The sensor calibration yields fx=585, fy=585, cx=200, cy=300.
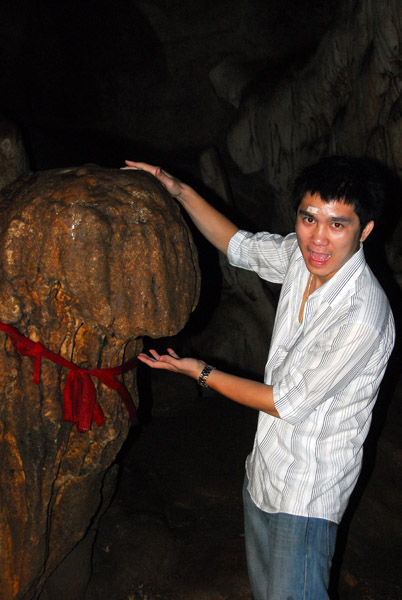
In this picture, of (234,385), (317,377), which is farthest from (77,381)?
(317,377)

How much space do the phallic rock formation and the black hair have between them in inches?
16.9

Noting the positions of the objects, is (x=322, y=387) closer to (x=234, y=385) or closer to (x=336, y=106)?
(x=234, y=385)

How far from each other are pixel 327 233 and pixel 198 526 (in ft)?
6.41

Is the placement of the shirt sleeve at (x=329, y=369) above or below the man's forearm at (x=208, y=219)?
below

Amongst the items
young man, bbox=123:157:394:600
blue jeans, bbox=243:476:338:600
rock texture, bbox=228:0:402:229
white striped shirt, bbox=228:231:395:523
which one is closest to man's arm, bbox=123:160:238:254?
young man, bbox=123:157:394:600

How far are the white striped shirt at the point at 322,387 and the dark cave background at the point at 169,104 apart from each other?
160cm

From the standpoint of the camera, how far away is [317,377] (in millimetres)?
1662

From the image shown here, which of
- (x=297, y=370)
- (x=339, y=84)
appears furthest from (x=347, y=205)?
(x=339, y=84)

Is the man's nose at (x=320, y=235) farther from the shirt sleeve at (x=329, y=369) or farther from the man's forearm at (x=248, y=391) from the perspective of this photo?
the man's forearm at (x=248, y=391)

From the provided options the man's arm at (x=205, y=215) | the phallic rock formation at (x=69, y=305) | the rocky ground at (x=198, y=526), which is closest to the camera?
the phallic rock formation at (x=69, y=305)

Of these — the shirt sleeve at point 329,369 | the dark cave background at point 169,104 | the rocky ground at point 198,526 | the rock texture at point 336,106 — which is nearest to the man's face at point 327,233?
the shirt sleeve at point 329,369

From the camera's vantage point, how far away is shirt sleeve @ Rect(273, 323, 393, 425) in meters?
1.65

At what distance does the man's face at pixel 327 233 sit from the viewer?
1.71 meters

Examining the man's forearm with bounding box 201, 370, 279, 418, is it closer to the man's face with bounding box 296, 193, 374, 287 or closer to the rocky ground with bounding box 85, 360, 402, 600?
the man's face with bounding box 296, 193, 374, 287
